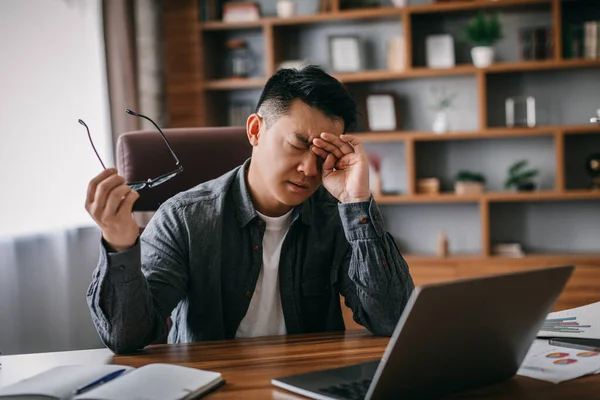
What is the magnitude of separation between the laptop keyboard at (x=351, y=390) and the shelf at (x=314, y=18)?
3182 millimetres

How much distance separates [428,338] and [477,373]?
0.50ft

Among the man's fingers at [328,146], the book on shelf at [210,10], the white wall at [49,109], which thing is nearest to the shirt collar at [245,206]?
the man's fingers at [328,146]

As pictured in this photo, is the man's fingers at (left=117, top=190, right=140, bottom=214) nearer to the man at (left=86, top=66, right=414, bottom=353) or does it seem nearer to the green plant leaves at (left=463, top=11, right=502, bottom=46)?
the man at (left=86, top=66, right=414, bottom=353)

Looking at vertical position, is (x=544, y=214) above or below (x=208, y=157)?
below

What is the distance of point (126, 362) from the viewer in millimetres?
1196

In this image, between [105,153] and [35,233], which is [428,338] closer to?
[35,233]

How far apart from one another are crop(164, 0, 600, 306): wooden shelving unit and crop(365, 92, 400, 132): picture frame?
8 centimetres

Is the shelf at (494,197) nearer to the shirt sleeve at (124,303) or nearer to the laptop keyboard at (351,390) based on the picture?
the shirt sleeve at (124,303)

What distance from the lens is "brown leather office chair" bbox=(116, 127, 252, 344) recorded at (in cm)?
186

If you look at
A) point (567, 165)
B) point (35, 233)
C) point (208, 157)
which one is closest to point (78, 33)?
point (35, 233)

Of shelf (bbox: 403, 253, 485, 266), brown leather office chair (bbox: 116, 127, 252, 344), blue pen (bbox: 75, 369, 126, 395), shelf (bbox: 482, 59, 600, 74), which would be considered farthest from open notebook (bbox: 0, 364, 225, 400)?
shelf (bbox: 482, 59, 600, 74)

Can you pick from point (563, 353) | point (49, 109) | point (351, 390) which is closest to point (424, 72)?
point (49, 109)

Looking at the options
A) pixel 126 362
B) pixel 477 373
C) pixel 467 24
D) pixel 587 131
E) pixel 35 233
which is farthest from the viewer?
pixel 467 24

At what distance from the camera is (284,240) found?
1620 millimetres
